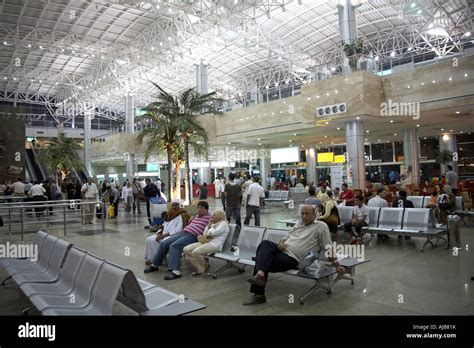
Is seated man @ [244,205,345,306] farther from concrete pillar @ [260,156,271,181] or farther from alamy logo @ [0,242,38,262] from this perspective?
concrete pillar @ [260,156,271,181]

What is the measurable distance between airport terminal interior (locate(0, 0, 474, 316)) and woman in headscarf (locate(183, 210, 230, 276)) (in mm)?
32

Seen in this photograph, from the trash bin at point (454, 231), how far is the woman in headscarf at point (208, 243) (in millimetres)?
4880

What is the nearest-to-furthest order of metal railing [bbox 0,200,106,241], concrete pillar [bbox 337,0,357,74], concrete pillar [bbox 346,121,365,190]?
metal railing [bbox 0,200,106,241], concrete pillar [bbox 346,121,365,190], concrete pillar [bbox 337,0,357,74]

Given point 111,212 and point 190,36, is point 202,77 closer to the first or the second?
point 190,36

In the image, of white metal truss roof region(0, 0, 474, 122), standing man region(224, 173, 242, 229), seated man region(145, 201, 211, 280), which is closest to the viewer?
seated man region(145, 201, 211, 280)

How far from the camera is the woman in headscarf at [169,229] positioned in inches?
271

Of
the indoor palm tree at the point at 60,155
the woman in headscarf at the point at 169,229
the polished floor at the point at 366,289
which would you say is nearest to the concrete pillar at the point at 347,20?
the polished floor at the point at 366,289

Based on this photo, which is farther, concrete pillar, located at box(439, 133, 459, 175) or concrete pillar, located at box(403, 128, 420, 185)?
concrete pillar, located at box(439, 133, 459, 175)

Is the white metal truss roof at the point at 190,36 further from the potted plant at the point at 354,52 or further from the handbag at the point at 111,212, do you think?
the handbag at the point at 111,212

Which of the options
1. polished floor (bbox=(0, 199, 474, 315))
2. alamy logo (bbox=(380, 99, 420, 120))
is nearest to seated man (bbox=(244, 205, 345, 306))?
polished floor (bbox=(0, 199, 474, 315))

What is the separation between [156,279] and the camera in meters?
6.09

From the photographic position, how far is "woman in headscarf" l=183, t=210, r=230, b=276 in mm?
6215
